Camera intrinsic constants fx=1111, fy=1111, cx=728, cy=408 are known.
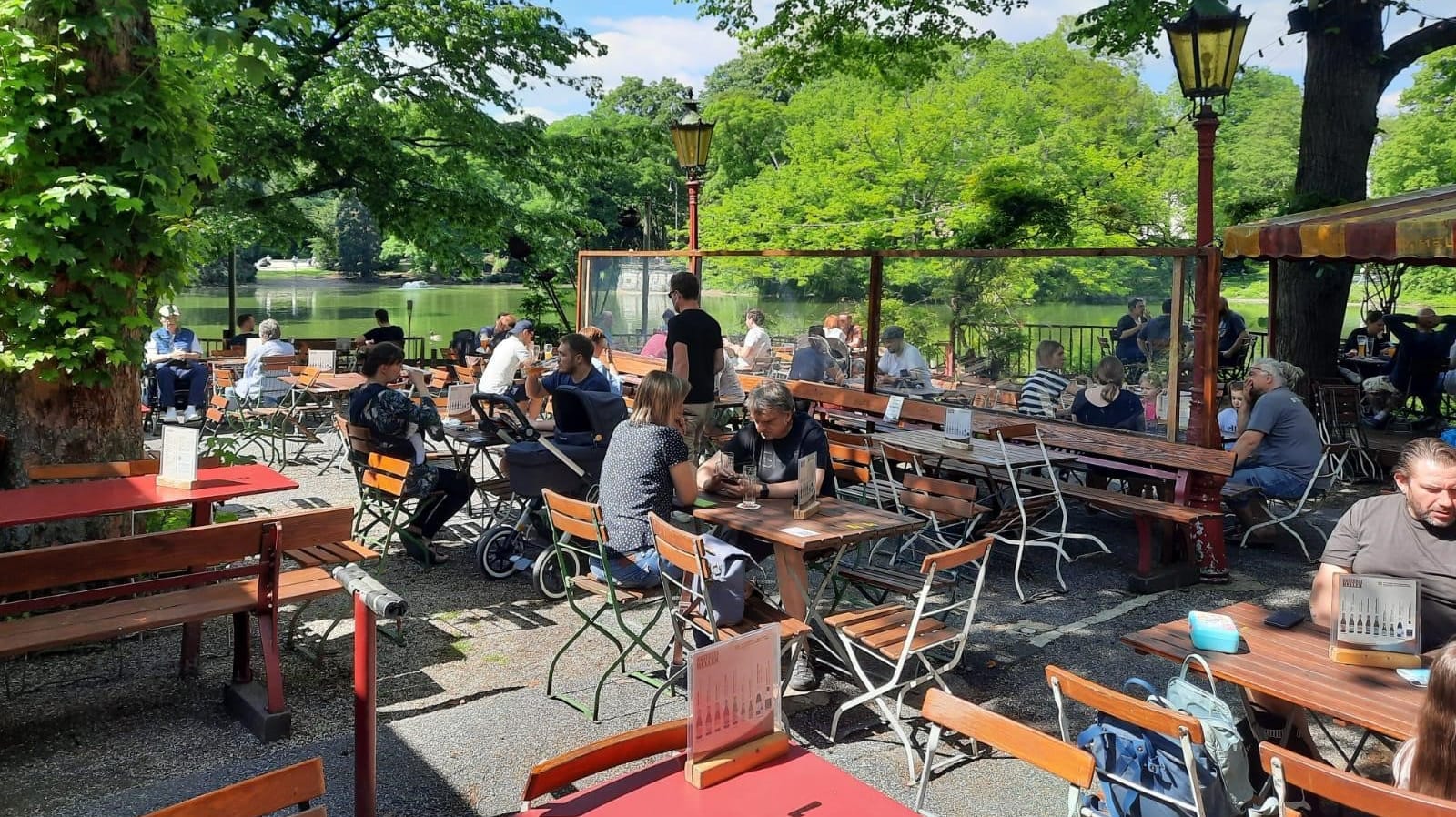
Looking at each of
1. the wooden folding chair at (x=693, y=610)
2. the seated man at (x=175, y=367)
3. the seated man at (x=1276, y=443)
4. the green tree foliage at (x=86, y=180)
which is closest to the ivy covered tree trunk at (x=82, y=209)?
the green tree foliage at (x=86, y=180)

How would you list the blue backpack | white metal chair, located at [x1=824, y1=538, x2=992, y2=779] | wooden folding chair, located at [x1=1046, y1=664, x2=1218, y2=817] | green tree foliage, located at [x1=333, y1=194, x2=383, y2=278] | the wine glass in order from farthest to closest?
green tree foliage, located at [x1=333, y1=194, x2=383, y2=278] → the wine glass → white metal chair, located at [x1=824, y1=538, x2=992, y2=779] → the blue backpack → wooden folding chair, located at [x1=1046, y1=664, x2=1218, y2=817]

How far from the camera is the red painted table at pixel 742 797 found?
2299mm

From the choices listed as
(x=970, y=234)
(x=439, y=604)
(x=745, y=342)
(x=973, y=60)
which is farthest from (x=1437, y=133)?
(x=439, y=604)

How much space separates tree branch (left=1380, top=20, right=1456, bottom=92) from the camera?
1174 centimetres

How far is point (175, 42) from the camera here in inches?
229

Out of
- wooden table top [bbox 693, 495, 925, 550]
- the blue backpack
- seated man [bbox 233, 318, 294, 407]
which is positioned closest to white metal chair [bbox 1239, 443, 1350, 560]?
wooden table top [bbox 693, 495, 925, 550]

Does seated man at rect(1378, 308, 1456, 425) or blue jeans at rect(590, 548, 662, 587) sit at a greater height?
seated man at rect(1378, 308, 1456, 425)

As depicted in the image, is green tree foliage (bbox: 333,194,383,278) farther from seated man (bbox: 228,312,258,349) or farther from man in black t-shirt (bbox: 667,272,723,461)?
man in black t-shirt (bbox: 667,272,723,461)

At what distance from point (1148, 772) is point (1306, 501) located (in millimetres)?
6269

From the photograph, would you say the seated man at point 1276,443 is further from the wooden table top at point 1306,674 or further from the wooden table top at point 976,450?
the wooden table top at point 1306,674

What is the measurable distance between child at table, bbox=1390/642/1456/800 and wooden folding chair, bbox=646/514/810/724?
6.99ft

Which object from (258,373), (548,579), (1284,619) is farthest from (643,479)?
(258,373)

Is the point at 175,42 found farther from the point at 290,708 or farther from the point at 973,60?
the point at 973,60

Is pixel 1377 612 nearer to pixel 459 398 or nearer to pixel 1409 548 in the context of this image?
pixel 1409 548
